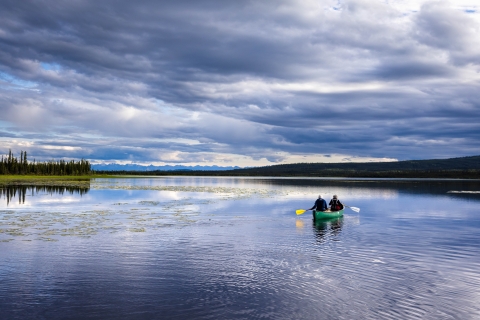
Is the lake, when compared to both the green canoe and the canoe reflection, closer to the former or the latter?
the canoe reflection

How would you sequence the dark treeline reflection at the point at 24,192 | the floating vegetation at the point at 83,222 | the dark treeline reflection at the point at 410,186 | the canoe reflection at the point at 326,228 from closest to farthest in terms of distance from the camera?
the floating vegetation at the point at 83,222, the canoe reflection at the point at 326,228, the dark treeline reflection at the point at 24,192, the dark treeline reflection at the point at 410,186

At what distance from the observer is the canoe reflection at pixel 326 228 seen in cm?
2888

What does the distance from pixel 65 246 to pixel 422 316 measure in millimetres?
17033

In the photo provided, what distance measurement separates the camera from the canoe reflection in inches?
1137

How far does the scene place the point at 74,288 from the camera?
1504 cm

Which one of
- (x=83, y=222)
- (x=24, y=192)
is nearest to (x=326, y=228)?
(x=83, y=222)

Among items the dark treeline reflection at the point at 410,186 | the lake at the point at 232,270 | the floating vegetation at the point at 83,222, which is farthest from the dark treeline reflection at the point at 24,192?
the dark treeline reflection at the point at 410,186

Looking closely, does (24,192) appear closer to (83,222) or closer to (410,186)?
(83,222)

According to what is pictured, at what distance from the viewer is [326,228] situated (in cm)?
3362

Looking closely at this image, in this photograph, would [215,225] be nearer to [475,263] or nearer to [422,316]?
[475,263]

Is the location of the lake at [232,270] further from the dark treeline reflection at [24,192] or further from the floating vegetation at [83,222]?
the dark treeline reflection at [24,192]

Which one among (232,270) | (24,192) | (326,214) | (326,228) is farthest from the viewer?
(24,192)

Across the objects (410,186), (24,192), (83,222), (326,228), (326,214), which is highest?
(410,186)

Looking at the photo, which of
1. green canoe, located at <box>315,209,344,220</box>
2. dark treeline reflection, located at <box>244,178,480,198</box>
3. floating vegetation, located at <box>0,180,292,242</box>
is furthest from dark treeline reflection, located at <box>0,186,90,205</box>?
dark treeline reflection, located at <box>244,178,480,198</box>
